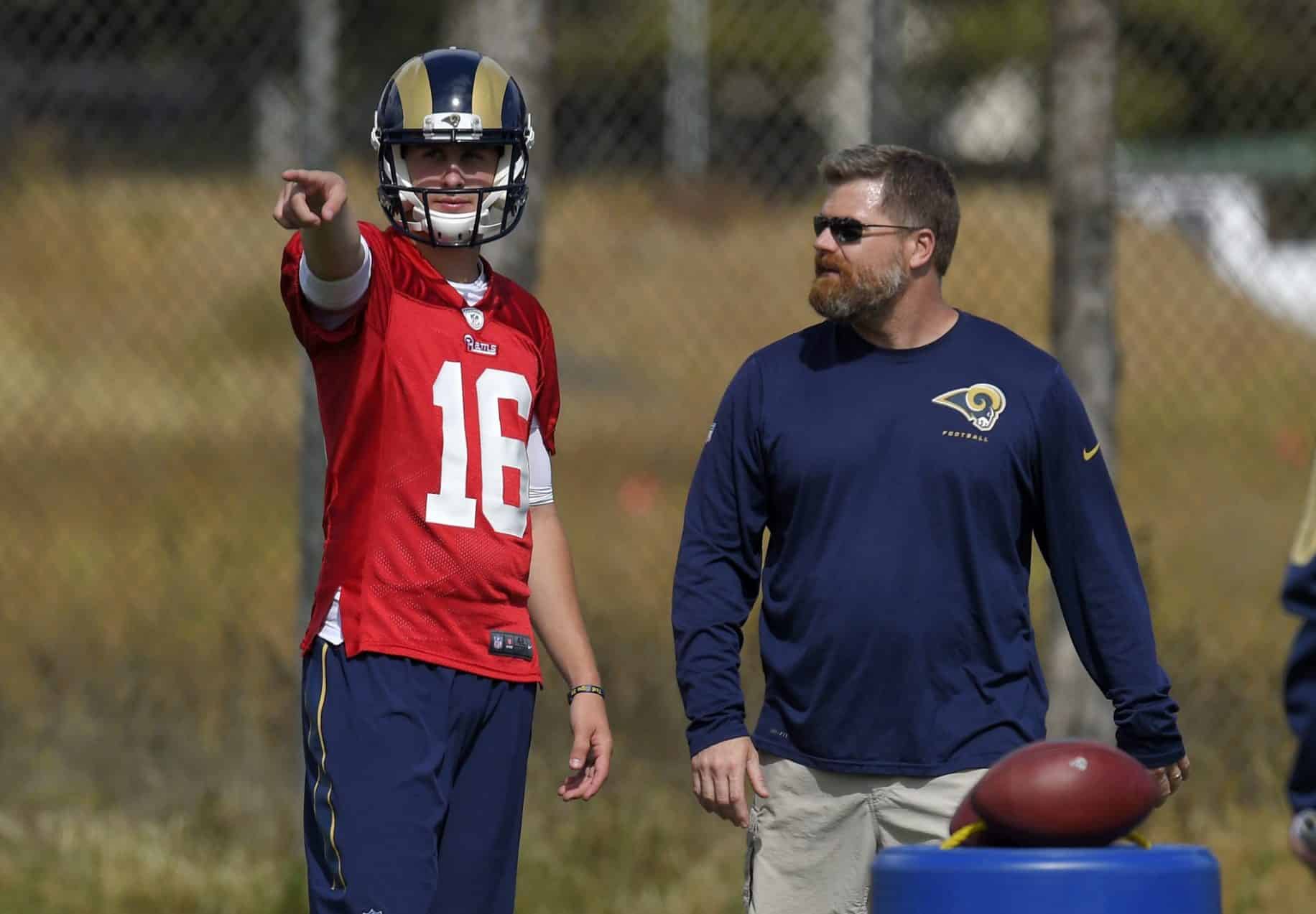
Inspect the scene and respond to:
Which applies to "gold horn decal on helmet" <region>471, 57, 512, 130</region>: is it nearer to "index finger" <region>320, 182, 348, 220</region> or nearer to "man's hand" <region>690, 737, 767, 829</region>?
"index finger" <region>320, 182, 348, 220</region>

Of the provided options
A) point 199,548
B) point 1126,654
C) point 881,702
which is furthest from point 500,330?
point 199,548

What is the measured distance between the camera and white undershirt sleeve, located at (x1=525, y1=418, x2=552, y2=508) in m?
4.15

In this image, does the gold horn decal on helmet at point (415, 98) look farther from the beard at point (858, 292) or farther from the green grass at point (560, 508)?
the green grass at point (560, 508)

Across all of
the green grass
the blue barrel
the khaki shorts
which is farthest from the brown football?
the green grass

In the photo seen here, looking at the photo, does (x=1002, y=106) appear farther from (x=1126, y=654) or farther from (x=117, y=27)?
(x=1126, y=654)

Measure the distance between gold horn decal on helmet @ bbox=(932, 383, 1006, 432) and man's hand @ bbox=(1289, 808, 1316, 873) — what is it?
1505 mm

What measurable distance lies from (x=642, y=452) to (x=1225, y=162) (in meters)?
17.7

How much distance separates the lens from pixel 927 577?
4156 mm

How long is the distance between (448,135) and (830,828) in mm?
1796

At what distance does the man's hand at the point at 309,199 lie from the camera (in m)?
3.42

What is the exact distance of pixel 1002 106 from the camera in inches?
1720

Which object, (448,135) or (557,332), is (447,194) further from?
(557,332)

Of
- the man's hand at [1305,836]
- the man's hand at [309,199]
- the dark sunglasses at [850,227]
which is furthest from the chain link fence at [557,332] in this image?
the man's hand at [1305,836]

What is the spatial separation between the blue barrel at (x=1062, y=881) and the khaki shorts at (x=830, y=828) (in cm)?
127
